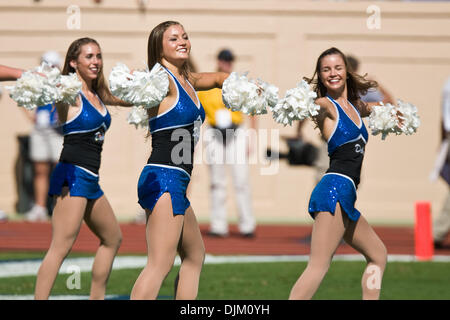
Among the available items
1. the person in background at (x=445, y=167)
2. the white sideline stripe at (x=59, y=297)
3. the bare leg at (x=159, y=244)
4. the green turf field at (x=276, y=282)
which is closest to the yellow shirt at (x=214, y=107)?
the green turf field at (x=276, y=282)

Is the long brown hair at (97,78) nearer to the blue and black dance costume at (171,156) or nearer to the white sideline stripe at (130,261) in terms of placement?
the blue and black dance costume at (171,156)

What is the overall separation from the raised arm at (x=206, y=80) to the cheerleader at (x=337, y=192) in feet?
2.11

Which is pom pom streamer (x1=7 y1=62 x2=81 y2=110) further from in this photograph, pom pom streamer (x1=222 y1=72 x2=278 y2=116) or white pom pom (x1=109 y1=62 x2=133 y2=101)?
pom pom streamer (x1=222 y1=72 x2=278 y2=116)

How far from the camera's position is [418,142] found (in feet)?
45.9

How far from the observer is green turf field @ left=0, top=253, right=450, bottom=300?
22.9 ft

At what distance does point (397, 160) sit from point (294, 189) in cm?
177

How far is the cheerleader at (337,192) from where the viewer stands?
5.06m

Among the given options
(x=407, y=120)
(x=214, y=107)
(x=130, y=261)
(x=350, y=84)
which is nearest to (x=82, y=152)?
(x=350, y=84)

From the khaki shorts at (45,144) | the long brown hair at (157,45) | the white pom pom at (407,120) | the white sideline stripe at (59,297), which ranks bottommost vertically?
the white sideline stripe at (59,297)

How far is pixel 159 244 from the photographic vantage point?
15.9 feet

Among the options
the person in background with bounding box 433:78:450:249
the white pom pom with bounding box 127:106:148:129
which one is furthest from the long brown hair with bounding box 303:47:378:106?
the person in background with bounding box 433:78:450:249

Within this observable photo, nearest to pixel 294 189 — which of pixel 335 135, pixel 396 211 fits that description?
pixel 396 211

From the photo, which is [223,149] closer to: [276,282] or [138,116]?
[276,282]
